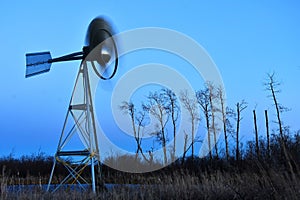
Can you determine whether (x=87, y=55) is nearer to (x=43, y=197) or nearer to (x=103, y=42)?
(x=103, y=42)

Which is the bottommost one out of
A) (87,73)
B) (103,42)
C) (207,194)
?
→ (207,194)

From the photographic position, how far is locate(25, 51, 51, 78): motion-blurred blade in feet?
27.3

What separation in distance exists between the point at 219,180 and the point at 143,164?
9307mm

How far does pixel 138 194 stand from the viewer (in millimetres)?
7910

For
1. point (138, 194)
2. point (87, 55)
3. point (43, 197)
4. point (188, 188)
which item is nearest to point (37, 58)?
point (87, 55)

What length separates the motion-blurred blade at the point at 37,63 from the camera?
8.33m

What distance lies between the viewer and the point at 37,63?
849 cm

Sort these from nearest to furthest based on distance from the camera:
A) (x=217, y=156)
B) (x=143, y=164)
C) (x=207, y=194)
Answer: (x=207, y=194) → (x=217, y=156) → (x=143, y=164)

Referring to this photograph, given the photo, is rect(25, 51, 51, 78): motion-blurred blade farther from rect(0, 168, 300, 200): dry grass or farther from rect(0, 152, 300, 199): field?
rect(0, 168, 300, 200): dry grass

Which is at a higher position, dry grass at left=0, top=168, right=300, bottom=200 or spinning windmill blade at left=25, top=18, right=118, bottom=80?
spinning windmill blade at left=25, top=18, right=118, bottom=80

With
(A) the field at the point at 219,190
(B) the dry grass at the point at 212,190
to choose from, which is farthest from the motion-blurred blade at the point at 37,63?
(B) the dry grass at the point at 212,190

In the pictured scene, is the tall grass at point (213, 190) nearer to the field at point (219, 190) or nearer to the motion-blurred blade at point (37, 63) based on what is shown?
the field at point (219, 190)

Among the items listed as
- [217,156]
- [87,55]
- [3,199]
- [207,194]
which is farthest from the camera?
[217,156]

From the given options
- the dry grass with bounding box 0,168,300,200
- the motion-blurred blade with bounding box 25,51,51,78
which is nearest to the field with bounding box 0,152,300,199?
the dry grass with bounding box 0,168,300,200
